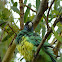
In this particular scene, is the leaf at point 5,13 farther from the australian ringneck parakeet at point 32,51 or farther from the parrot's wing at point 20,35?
the australian ringneck parakeet at point 32,51

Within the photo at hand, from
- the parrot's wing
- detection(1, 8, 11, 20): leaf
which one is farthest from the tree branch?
detection(1, 8, 11, 20): leaf

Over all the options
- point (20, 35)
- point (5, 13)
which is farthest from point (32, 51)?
point (5, 13)

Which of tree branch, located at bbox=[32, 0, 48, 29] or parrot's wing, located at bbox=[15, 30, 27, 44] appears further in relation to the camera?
parrot's wing, located at bbox=[15, 30, 27, 44]

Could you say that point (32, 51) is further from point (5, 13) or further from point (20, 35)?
point (5, 13)

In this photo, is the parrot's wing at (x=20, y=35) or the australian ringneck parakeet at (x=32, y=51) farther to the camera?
the parrot's wing at (x=20, y=35)

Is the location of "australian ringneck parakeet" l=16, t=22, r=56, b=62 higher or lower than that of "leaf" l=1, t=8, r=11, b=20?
lower

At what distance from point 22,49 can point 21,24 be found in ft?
1.07

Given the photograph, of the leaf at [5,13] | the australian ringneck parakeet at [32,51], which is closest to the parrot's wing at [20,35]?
the australian ringneck parakeet at [32,51]

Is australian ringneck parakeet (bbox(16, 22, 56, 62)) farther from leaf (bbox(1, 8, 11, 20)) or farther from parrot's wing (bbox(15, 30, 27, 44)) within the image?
leaf (bbox(1, 8, 11, 20))

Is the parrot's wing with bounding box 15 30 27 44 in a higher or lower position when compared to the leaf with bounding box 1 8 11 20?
lower

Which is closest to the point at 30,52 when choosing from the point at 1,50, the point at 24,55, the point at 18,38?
the point at 24,55

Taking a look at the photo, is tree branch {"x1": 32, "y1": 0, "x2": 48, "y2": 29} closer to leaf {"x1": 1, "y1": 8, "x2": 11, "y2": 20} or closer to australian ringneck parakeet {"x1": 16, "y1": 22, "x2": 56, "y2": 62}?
australian ringneck parakeet {"x1": 16, "y1": 22, "x2": 56, "y2": 62}

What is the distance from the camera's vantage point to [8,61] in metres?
1.46

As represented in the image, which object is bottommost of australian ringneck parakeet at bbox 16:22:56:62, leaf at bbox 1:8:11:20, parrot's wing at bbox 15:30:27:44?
australian ringneck parakeet at bbox 16:22:56:62
